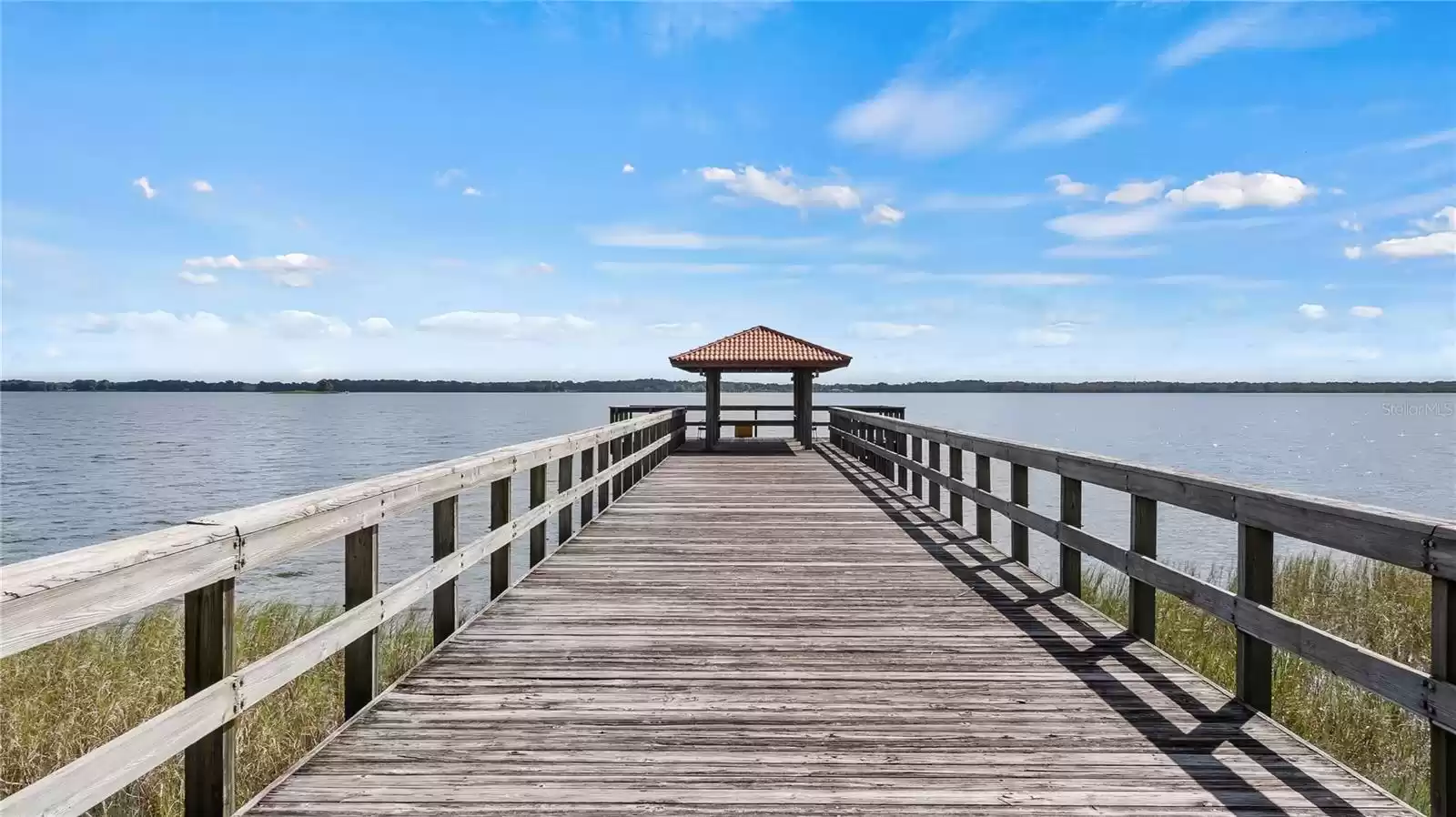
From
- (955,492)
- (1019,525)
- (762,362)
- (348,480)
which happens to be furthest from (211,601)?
(348,480)

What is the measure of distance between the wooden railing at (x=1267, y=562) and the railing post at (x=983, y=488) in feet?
3.07

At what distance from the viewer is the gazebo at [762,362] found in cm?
1769

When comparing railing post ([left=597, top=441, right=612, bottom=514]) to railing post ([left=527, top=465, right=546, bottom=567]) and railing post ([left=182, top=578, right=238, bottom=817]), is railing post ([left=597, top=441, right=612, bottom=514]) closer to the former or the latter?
railing post ([left=527, top=465, right=546, bottom=567])

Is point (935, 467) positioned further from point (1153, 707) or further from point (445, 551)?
point (445, 551)

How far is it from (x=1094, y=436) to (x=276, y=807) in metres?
64.3

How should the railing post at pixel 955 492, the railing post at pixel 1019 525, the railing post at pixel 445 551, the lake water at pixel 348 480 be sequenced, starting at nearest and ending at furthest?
1. the railing post at pixel 445 551
2. the railing post at pixel 1019 525
3. the railing post at pixel 955 492
4. the lake water at pixel 348 480

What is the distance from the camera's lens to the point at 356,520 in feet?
11.0

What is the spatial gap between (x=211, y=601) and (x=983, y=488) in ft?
20.6

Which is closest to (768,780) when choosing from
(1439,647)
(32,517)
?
(1439,647)

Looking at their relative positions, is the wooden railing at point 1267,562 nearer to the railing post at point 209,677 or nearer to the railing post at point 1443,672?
the railing post at point 1443,672

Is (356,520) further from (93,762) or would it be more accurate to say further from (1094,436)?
(1094,436)

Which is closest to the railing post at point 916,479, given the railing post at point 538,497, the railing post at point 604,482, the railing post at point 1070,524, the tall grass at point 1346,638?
the tall grass at point 1346,638

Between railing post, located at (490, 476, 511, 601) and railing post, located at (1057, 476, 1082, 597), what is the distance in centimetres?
341

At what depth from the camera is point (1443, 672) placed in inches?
101
